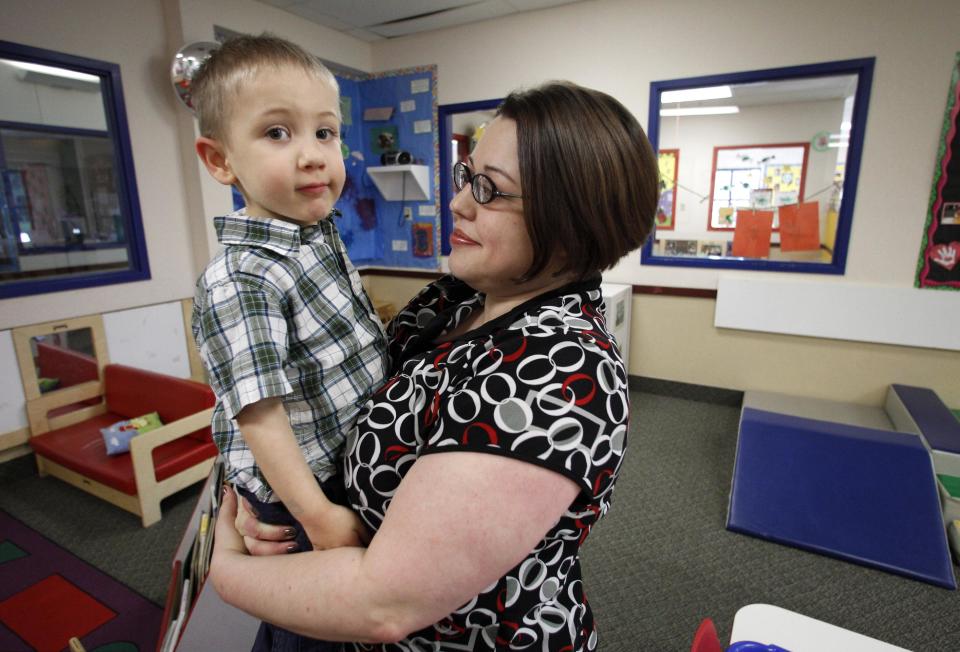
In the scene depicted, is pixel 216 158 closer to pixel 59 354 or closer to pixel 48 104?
pixel 59 354

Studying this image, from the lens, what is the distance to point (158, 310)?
3.46 metres

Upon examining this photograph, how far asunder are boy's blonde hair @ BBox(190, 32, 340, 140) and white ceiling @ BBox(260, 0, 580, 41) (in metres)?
3.42

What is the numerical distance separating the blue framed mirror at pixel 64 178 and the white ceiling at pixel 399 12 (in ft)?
4.64

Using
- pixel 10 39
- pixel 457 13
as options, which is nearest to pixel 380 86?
pixel 457 13

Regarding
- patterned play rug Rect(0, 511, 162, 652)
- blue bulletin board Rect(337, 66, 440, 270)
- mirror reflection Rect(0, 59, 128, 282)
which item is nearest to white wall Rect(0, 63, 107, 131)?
mirror reflection Rect(0, 59, 128, 282)

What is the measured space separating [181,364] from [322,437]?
328cm

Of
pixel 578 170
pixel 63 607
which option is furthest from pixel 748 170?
pixel 63 607

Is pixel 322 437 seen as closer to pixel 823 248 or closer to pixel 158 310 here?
pixel 158 310

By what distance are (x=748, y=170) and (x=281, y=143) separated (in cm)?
659

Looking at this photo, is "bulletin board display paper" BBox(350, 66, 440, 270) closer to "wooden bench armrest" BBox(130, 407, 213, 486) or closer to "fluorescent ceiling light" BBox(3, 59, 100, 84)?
"fluorescent ceiling light" BBox(3, 59, 100, 84)

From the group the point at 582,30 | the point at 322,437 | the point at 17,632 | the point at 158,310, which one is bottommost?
the point at 17,632

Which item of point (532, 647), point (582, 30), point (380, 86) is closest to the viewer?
point (532, 647)

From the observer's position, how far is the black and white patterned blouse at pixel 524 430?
23.1 inches

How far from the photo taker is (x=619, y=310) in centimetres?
382
